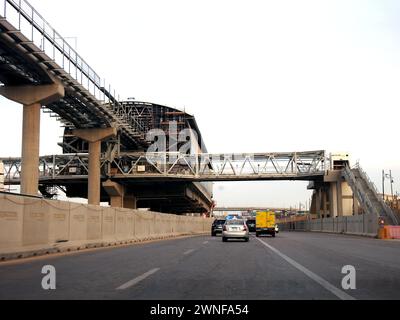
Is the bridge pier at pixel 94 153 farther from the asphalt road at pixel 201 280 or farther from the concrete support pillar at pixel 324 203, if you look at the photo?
the asphalt road at pixel 201 280

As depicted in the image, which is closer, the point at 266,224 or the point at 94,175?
the point at 266,224

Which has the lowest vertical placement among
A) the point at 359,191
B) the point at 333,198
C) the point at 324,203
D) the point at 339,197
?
the point at 324,203

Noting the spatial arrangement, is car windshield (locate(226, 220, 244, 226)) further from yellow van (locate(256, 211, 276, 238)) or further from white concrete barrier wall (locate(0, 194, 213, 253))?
yellow van (locate(256, 211, 276, 238))

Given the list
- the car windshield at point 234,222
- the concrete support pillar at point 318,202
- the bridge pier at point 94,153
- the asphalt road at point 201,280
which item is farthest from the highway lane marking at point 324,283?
the concrete support pillar at point 318,202

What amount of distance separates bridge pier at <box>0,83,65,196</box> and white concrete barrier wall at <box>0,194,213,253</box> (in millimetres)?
9575

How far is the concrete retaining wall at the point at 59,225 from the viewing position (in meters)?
17.2

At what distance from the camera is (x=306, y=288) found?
9867 mm

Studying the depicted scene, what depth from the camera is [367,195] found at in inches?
2261

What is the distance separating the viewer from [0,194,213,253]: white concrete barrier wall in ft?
56.6

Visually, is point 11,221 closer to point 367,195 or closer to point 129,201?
point 367,195

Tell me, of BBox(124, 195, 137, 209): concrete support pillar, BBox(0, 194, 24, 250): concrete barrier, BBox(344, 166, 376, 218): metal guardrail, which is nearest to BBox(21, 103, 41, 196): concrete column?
BBox(0, 194, 24, 250): concrete barrier

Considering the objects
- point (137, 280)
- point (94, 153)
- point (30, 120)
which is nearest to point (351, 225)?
point (94, 153)

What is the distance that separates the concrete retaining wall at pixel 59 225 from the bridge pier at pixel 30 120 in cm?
957

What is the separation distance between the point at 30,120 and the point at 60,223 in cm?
2011
